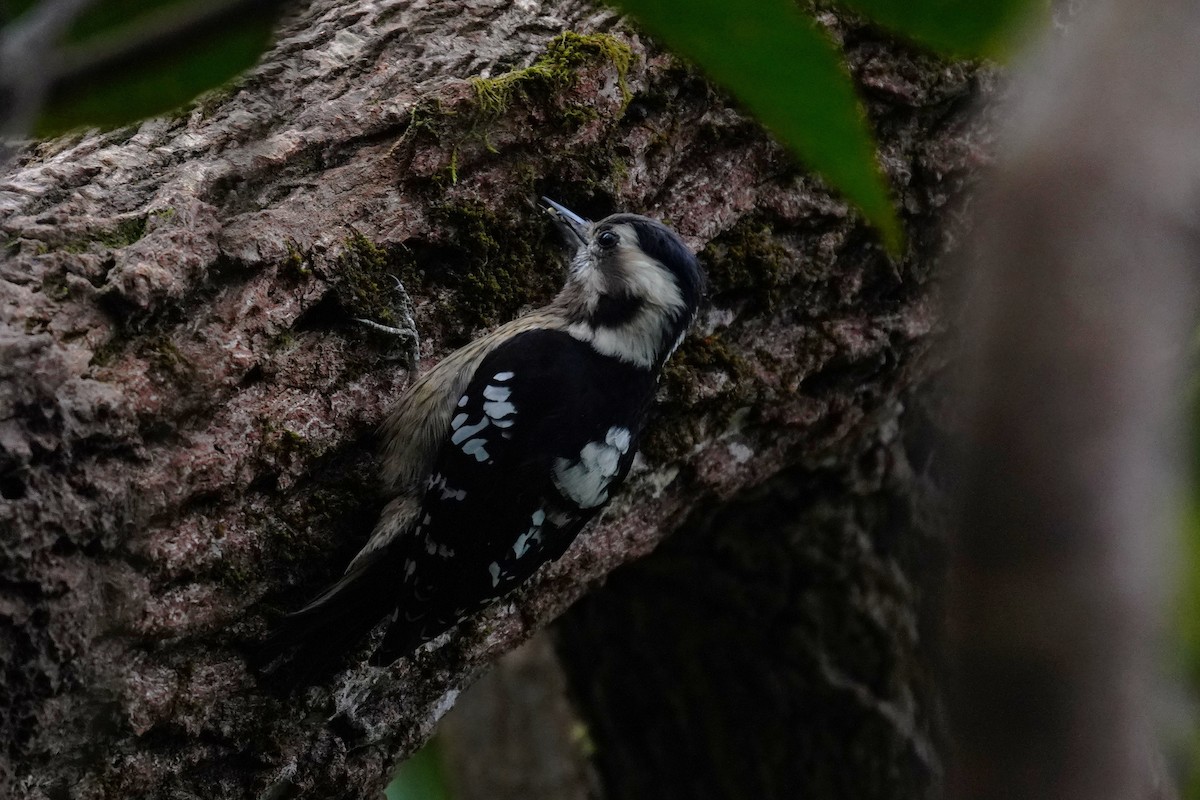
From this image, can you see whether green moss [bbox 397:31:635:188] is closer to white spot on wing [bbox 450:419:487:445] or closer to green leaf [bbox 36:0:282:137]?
white spot on wing [bbox 450:419:487:445]

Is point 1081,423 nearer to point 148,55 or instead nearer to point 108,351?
point 148,55

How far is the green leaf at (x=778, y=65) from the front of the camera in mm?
642

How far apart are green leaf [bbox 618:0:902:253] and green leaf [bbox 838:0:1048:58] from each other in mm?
39

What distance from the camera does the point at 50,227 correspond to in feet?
7.90

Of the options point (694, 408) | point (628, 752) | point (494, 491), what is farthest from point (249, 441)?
point (628, 752)

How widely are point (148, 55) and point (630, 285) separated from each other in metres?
2.59

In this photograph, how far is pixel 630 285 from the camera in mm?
3133

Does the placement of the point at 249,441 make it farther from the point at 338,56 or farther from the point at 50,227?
the point at 338,56

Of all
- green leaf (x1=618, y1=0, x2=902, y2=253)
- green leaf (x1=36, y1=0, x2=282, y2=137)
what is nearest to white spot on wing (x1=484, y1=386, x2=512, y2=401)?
green leaf (x1=36, y1=0, x2=282, y2=137)

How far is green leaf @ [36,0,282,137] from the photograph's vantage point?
0.57 meters

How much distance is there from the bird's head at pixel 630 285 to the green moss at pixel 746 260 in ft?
0.72

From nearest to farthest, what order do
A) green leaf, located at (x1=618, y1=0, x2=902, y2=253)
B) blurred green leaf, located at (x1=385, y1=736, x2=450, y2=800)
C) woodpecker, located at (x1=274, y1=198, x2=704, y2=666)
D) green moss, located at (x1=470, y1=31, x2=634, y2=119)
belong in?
green leaf, located at (x1=618, y1=0, x2=902, y2=253) < woodpecker, located at (x1=274, y1=198, x2=704, y2=666) < green moss, located at (x1=470, y1=31, x2=634, y2=119) < blurred green leaf, located at (x1=385, y1=736, x2=450, y2=800)

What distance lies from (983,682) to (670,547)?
3676 millimetres

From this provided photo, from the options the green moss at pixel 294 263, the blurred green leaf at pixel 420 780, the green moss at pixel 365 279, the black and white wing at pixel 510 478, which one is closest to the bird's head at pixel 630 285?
the black and white wing at pixel 510 478
